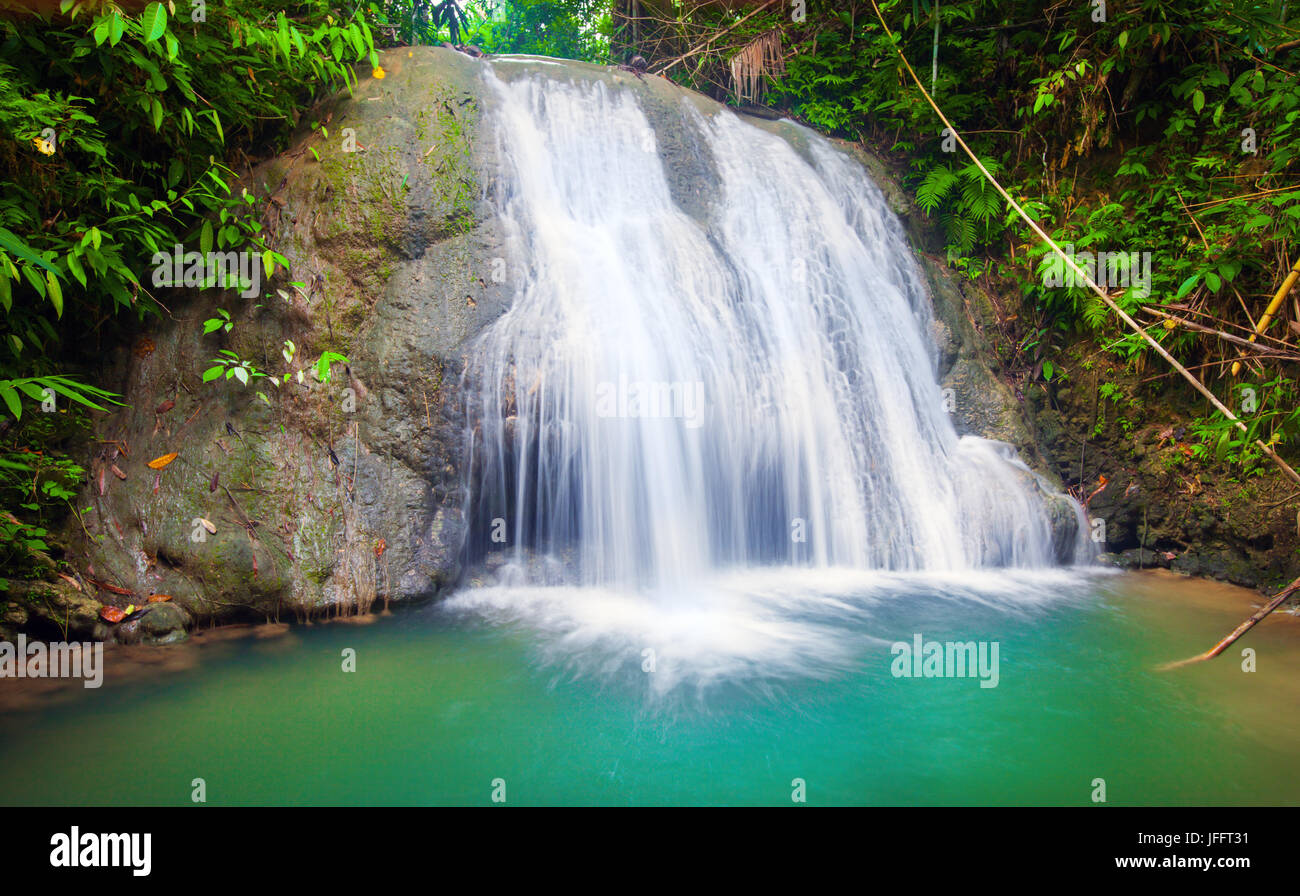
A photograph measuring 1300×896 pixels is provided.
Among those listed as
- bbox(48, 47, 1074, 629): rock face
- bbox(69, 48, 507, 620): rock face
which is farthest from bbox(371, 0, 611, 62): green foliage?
A: bbox(69, 48, 507, 620): rock face

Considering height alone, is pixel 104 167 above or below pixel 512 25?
below

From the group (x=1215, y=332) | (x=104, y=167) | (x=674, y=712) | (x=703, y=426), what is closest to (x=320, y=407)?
(x=104, y=167)

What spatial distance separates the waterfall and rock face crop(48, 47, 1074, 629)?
38 centimetres

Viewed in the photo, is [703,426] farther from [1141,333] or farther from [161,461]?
[161,461]

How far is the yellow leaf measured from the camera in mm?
4855

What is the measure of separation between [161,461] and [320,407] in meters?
1.07

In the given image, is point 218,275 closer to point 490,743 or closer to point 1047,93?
point 490,743

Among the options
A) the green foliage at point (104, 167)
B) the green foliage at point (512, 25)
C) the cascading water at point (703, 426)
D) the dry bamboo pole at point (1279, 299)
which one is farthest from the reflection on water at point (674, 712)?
the green foliage at point (512, 25)

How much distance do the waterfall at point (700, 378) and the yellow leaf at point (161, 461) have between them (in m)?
2.02

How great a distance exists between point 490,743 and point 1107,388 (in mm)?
6409

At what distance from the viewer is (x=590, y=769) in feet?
10.7

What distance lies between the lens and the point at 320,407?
204 inches

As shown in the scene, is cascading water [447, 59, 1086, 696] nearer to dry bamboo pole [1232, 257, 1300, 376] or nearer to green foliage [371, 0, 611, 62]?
dry bamboo pole [1232, 257, 1300, 376]
